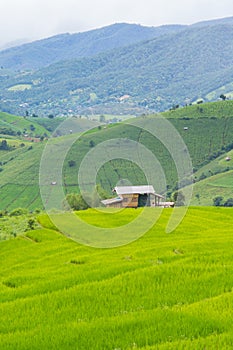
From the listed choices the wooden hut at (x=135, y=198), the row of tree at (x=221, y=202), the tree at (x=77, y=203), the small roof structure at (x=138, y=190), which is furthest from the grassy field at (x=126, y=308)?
the row of tree at (x=221, y=202)

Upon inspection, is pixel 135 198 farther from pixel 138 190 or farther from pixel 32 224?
pixel 32 224

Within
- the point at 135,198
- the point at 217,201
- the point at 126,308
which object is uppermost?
the point at 126,308

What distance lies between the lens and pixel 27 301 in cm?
1394

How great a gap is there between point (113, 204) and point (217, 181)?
114m

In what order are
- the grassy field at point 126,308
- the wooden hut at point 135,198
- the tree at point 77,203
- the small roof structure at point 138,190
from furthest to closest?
the tree at point 77,203, the small roof structure at point 138,190, the wooden hut at point 135,198, the grassy field at point 126,308

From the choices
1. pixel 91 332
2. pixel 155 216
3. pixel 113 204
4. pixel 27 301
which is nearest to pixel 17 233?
pixel 155 216

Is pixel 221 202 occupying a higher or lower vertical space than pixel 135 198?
lower

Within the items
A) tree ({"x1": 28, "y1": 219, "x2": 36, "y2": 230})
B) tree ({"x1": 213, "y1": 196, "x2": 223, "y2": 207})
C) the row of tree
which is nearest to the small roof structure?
tree ({"x1": 28, "y1": 219, "x2": 36, "y2": 230})

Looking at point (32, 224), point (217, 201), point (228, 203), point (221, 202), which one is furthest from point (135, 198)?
point (217, 201)

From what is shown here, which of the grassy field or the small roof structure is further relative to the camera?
the small roof structure

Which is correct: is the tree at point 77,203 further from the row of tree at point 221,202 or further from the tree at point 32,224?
the row of tree at point 221,202

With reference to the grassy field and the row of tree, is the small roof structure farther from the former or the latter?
the row of tree

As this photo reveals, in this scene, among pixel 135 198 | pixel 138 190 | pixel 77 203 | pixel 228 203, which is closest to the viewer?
pixel 135 198

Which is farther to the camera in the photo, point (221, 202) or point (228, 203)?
point (221, 202)
